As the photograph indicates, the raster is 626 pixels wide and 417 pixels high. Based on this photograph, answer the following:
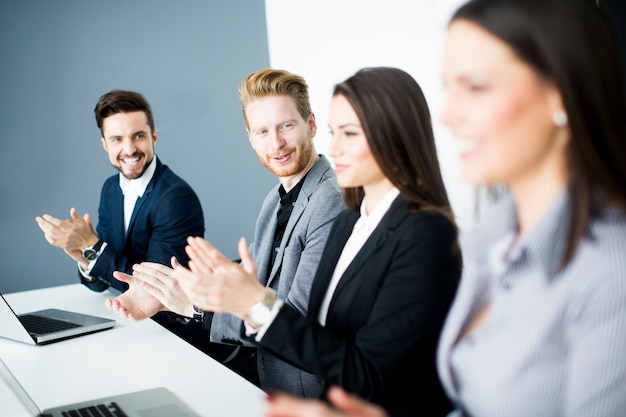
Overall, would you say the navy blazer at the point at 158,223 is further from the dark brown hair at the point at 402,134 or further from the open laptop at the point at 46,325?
the dark brown hair at the point at 402,134

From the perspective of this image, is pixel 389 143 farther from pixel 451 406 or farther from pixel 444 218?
pixel 451 406

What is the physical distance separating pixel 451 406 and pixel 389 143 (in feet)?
1.90

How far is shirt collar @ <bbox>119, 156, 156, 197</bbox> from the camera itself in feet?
9.98

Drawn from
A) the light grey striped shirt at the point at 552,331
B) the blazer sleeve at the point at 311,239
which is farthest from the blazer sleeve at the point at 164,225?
the light grey striped shirt at the point at 552,331

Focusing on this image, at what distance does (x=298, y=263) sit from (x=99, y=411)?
2.86 ft

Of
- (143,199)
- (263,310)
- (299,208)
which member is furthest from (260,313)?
(143,199)

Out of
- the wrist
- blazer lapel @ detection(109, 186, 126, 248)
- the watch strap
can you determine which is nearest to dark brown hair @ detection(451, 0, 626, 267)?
the wrist

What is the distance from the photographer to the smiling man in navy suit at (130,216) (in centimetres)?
268

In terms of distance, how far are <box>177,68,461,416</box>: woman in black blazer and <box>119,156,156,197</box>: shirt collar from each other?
5.48ft

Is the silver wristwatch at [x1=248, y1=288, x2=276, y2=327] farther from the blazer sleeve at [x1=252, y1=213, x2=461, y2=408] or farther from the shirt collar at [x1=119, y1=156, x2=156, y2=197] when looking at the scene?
the shirt collar at [x1=119, y1=156, x2=156, y2=197]

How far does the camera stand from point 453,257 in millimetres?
1384

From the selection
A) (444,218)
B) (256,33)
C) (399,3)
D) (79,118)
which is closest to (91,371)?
(444,218)

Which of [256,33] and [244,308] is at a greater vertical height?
[256,33]

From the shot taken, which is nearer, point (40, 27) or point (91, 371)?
point (91, 371)
